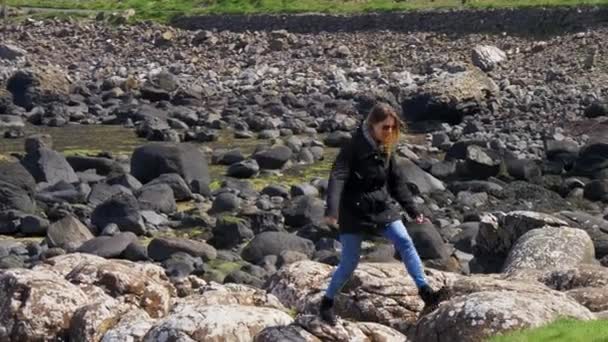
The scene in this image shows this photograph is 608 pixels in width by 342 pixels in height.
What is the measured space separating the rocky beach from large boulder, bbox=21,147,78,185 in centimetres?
6

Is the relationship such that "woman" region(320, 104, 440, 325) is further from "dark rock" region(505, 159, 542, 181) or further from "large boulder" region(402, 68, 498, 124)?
"large boulder" region(402, 68, 498, 124)

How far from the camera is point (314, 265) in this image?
14.8 m

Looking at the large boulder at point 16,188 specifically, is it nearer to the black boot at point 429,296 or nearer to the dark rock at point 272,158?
the dark rock at point 272,158

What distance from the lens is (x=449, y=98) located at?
41.7 meters

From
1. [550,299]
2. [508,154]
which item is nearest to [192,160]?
[508,154]

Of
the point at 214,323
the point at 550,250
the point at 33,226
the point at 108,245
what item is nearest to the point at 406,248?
the point at 214,323

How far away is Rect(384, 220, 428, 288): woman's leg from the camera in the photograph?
12.0 meters

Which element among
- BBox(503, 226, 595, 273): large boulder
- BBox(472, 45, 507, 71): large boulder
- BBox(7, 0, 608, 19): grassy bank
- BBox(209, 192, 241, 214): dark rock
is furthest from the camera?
BBox(7, 0, 608, 19): grassy bank

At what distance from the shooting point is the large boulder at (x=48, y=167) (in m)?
29.2

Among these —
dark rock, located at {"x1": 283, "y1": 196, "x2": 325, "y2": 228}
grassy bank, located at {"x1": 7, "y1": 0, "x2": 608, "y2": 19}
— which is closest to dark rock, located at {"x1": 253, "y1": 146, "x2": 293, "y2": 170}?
dark rock, located at {"x1": 283, "y1": 196, "x2": 325, "y2": 228}

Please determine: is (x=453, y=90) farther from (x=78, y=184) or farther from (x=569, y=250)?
(x=569, y=250)

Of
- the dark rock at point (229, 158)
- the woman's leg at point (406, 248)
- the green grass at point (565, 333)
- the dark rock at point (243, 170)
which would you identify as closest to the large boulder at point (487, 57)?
the dark rock at point (229, 158)

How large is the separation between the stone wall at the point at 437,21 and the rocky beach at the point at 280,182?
35.0 inches

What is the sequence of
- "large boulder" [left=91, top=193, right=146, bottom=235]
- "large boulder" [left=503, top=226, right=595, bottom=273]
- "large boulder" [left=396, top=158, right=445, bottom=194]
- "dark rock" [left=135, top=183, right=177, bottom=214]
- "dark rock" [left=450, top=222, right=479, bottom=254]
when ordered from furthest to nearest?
"large boulder" [left=396, top=158, right=445, bottom=194]
"dark rock" [left=135, top=183, right=177, bottom=214]
"large boulder" [left=91, top=193, right=146, bottom=235]
"dark rock" [left=450, top=222, right=479, bottom=254]
"large boulder" [left=503, top=226, right=595, bottom=273]
